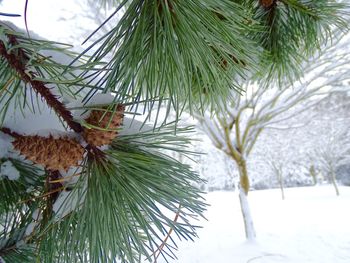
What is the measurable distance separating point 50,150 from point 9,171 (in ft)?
0.58

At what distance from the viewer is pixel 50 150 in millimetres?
297

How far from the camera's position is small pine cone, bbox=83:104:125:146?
0.98ft

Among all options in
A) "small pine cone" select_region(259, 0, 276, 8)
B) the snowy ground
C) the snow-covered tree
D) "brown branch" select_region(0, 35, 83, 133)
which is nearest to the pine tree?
"brown branch" select_region(0, 35, 83, 133)

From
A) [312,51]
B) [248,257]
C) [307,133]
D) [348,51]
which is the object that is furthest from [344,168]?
[312,51]

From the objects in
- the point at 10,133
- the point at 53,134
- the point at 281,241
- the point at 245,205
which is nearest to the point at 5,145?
the point at 10,133

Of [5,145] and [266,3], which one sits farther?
[266,3]

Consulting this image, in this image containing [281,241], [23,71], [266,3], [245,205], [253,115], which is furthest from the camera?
[253,115]

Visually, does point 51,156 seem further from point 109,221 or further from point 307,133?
point 307,133

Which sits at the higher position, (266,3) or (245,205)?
(266,3)

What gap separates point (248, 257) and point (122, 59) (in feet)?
12.7

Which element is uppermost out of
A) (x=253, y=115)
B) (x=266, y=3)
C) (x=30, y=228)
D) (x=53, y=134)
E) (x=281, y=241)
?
(x=253, y=115)

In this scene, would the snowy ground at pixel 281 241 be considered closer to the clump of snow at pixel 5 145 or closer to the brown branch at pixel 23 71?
the clump of snow at pixel 5 145

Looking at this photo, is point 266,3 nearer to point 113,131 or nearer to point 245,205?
point 113,131

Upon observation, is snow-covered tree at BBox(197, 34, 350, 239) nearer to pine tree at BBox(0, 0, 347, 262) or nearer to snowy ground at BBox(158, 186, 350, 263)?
snowy ground at BBox(158, 186, 350, 263)
